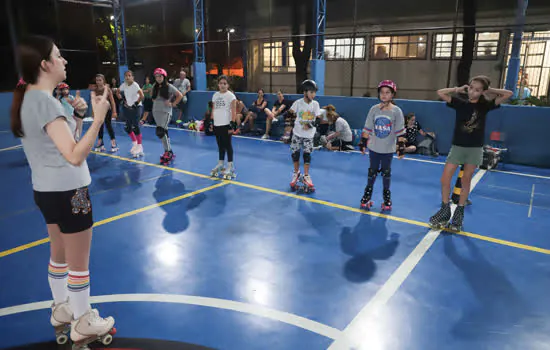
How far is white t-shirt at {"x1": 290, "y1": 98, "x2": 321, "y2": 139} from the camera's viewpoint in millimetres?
6840

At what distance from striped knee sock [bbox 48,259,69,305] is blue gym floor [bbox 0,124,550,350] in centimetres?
43

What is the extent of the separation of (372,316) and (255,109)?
11.0 m

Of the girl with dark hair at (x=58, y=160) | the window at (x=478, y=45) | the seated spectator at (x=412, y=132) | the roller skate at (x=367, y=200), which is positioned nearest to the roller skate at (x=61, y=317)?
the girl with dark hair at (x=58, y=160)

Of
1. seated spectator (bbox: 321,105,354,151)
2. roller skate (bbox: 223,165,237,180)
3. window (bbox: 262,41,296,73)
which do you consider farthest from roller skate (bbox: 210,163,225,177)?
window (bbox: 262,41,296,73)

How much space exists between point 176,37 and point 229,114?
23758 mm

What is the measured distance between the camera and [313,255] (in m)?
4.72

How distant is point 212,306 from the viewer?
367cm

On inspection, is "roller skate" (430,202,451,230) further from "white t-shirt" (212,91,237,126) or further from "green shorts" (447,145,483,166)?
"white t-shirt" (212,91,237,126)

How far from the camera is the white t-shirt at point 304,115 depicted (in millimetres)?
6840

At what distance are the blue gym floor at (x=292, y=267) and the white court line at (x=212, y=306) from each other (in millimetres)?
16

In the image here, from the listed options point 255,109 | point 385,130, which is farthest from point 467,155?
point 255,109

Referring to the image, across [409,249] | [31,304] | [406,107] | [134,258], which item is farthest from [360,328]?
[406,107]

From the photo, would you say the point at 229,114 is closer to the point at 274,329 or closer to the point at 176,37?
the point at 274,329

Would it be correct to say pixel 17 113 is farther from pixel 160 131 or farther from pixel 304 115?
pixel 160 131
